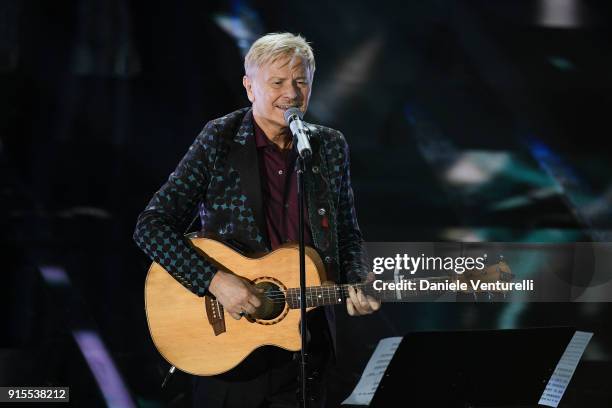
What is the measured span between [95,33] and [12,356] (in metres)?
2.04

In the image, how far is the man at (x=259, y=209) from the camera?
9.66 ft

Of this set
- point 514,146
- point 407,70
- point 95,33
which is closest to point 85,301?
point 95,33

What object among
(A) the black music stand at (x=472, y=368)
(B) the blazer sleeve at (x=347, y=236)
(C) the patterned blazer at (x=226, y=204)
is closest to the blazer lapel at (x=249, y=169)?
(C) the patterned blazer at (x=226, y=204)

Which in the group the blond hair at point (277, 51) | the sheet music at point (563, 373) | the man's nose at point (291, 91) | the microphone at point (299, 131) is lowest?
the sheet music at point (563, 373)

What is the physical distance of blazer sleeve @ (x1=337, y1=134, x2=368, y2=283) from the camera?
3.11m

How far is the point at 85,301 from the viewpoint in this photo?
15.7ft

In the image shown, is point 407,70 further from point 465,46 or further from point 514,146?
point 514,146

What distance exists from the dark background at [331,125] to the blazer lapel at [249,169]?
182 cm

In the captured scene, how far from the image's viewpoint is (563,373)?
303 centimetres

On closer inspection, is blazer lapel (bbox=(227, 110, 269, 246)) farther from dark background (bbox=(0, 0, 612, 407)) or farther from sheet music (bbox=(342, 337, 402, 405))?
dark background (bbox=(0, 0, 612, 407))

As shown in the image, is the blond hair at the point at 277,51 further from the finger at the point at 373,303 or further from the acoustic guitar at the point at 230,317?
the finger at the point at 373,303

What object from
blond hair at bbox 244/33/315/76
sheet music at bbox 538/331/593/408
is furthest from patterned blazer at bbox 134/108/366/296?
sheet music at bbox 538/331/593/408

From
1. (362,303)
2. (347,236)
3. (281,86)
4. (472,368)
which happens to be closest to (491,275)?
(472,368)

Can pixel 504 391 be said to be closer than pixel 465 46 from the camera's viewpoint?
Yes
